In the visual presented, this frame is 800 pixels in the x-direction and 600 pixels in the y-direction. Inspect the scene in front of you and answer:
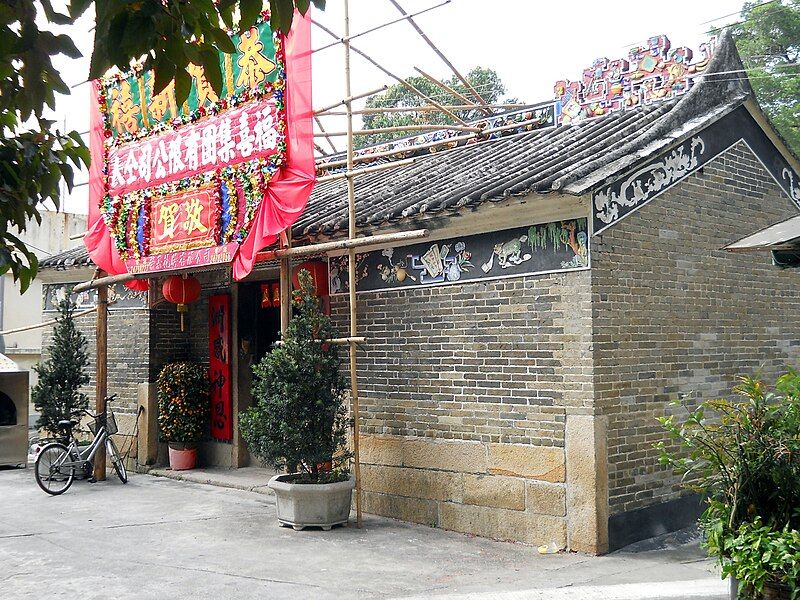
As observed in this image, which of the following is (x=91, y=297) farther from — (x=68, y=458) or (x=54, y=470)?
(x=54, y=470)

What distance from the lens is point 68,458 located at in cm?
1124

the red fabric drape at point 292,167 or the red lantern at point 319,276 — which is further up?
the red fabric drape at point 292,167

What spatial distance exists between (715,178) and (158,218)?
6364 mm

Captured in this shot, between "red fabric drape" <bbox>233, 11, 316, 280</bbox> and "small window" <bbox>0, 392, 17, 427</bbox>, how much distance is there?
263 inches

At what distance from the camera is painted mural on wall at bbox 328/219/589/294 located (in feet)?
25.2

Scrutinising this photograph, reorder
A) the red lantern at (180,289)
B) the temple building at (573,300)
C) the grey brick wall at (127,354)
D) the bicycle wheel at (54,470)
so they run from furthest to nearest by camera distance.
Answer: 1. the grey brick wall at (127,354)
2. the red lantern at (180,289)
3. the bicycle wheel at (54,470)
4. the temple building at (573,300)

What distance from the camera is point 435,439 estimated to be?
8.71 metres

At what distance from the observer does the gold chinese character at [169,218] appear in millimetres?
10219

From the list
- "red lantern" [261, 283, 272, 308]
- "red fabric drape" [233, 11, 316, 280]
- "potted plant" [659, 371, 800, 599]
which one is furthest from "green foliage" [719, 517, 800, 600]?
"red lantern" [261, 283, 272, 308]

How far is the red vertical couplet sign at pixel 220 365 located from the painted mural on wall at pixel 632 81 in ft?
18.3

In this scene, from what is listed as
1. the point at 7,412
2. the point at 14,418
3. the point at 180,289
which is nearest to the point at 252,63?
the point at 180,289

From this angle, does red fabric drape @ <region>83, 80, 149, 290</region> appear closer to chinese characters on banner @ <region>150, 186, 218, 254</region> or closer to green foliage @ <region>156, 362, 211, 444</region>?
chinese characters on banner @ <region>150, 186, 218, 254</region>

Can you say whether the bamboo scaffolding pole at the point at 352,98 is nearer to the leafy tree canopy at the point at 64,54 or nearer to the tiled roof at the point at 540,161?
the tiled roof at the point at 540,161

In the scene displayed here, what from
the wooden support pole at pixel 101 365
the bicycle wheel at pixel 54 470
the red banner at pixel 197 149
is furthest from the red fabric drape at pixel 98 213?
the bicycle wheel at pixel 54 470
